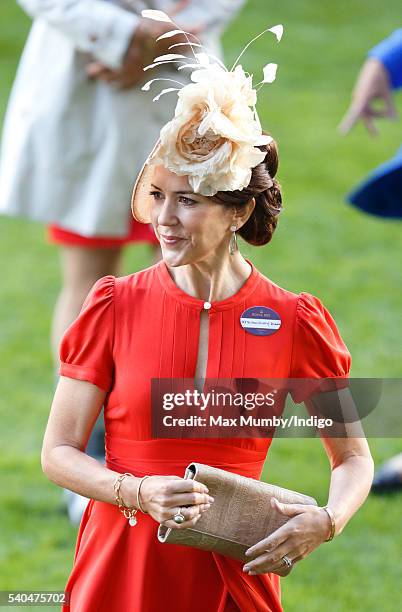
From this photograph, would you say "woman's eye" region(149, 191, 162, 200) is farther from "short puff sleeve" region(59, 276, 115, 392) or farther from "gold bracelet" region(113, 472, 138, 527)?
"gold bracelet" region(113, 472, 138, 527)

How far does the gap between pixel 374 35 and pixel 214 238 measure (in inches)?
366

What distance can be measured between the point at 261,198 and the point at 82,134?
6.27 ft

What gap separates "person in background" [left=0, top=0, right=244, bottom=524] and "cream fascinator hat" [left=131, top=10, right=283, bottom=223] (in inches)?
73.8

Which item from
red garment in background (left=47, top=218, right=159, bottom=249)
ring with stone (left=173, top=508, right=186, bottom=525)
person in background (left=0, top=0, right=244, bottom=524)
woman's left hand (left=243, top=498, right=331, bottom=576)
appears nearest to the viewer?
ring with stone (left=173, top=508, right=186, bottom=525)

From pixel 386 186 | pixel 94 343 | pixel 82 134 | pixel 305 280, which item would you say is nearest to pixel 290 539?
pixel 94 343

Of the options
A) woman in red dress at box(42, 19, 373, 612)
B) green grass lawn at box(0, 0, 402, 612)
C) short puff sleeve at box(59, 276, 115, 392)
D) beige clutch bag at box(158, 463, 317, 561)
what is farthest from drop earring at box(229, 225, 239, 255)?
beige clutch bag at box(158, 463, 317, 561)

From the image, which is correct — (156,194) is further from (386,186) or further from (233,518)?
(386,186)

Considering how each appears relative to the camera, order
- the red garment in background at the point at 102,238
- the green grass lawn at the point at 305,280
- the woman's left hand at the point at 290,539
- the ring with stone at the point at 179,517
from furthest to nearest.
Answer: the red garment in background at the point at 102,238, the green grass lawn at the point at 305,280, the woman's left hand at the point at 290,539, the ring with stone at the point at 179,517

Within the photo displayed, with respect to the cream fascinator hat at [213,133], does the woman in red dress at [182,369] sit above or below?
below

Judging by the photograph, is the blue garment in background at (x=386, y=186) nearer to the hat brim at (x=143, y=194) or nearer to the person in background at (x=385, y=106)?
the person in background at (x=385, y=106)

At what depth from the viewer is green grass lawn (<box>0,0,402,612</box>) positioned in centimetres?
418

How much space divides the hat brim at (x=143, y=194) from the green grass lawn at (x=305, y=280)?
255 mm

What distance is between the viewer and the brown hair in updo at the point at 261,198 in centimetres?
256

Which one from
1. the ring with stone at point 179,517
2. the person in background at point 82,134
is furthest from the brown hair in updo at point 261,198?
the person in background at point 82,134
